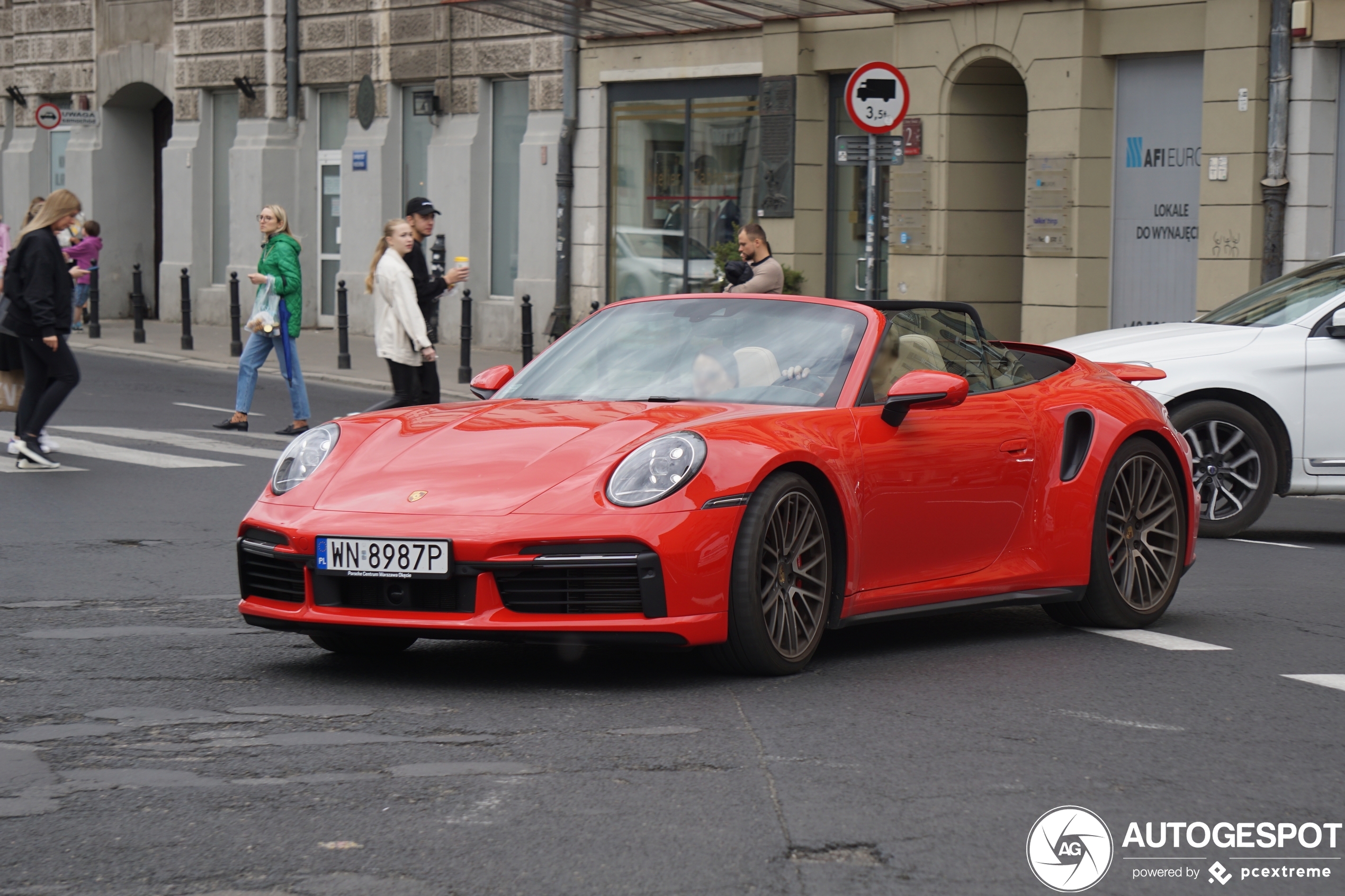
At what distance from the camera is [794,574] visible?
6.27m

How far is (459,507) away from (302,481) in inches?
27.3

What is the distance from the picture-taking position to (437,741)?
17.2 feet

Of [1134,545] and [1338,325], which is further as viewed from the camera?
[1338,325]

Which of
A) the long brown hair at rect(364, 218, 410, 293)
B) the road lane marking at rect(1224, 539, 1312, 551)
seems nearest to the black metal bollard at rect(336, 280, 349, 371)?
the long brown hair at rect(364, 218, 410, 293)

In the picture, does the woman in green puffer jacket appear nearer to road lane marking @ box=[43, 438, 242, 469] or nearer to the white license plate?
road lane marking @ box=[43, 438, 242, 469]

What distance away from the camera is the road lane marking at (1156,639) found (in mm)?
7074


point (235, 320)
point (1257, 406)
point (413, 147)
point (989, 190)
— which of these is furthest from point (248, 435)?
point (413, 147)

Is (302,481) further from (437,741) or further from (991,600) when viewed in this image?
(991,600)

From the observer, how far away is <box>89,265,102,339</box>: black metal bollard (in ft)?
91.6

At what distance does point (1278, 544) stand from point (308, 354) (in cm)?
1705

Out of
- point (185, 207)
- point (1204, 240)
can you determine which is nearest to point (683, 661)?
point (1204, 240)

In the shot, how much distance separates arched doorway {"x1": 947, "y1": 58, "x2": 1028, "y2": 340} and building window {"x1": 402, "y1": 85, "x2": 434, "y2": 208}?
9524 mm

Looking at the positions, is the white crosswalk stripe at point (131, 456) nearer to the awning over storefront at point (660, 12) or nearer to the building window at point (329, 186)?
the awning over storefront at point (660, 12)

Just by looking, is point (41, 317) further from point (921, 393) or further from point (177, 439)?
point (921, 393)
